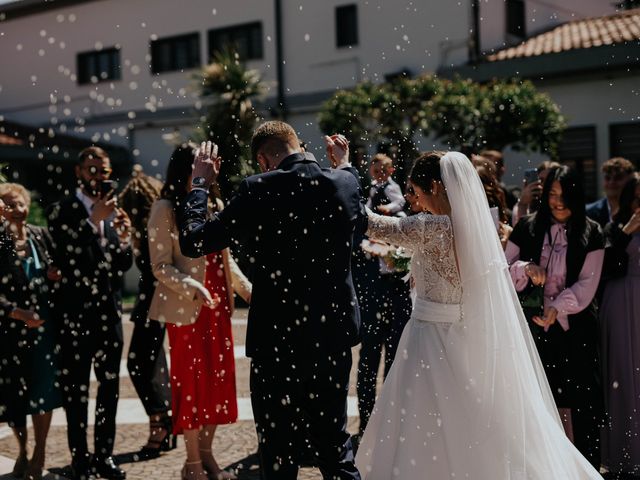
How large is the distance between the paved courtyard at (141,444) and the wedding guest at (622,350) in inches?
69.7

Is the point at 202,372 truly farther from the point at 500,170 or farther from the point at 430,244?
the point at 500,170

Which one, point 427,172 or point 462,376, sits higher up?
point 427,172

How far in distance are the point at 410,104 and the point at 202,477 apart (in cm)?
1009

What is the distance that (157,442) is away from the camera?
525 centimetres

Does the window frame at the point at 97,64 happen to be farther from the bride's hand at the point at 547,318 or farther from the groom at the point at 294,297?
the groom at the point at 294,297

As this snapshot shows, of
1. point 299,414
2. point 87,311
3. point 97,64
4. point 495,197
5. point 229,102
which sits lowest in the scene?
point 299,414

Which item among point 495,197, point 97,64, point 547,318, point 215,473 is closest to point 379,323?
point 495,197

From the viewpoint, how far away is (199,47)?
19.8 metres

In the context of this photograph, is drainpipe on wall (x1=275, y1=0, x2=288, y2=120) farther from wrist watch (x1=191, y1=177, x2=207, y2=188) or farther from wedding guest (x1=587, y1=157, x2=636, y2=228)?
wrist watch (x1=191, y1=177, x2=207, y2=188)

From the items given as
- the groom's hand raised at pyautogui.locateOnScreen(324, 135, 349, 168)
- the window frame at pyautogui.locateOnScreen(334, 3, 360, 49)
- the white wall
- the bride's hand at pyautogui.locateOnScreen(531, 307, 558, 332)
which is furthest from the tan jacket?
the window frame at pyautogui.locateOnScreen(334, 3, 360, 49)

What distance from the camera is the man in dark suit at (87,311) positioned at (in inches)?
Result: 185

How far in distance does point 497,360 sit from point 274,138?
1546 mm

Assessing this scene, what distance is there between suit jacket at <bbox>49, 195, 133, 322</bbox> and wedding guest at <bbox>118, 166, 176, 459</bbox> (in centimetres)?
56

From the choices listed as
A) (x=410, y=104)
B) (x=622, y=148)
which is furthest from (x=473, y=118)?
(x=622, y=148)
